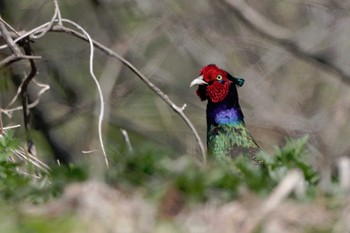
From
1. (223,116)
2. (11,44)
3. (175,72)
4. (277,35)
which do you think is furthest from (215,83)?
(175,72)

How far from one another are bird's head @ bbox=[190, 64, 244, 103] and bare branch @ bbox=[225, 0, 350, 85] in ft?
3.80

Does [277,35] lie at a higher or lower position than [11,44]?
higher

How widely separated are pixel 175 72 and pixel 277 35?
2.42m

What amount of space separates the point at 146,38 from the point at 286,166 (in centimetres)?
671

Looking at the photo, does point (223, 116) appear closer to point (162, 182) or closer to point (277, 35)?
point (277, 35)

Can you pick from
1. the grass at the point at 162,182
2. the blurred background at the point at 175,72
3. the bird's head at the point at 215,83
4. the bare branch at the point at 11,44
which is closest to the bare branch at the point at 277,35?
the blurred background at the point at 175,72

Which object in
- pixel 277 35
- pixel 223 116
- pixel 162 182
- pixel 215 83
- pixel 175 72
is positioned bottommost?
pixel 162 182

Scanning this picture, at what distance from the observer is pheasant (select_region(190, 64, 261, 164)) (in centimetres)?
691

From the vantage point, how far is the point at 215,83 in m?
7.59

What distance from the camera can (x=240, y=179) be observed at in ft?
8.10

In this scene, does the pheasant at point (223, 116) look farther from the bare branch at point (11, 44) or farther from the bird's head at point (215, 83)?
the bare branch at point (11, 44)

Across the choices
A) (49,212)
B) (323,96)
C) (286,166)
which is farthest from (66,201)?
(323,96)

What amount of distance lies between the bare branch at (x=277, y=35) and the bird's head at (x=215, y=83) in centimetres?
116

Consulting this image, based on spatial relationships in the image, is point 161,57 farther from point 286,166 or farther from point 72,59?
point 286,166
